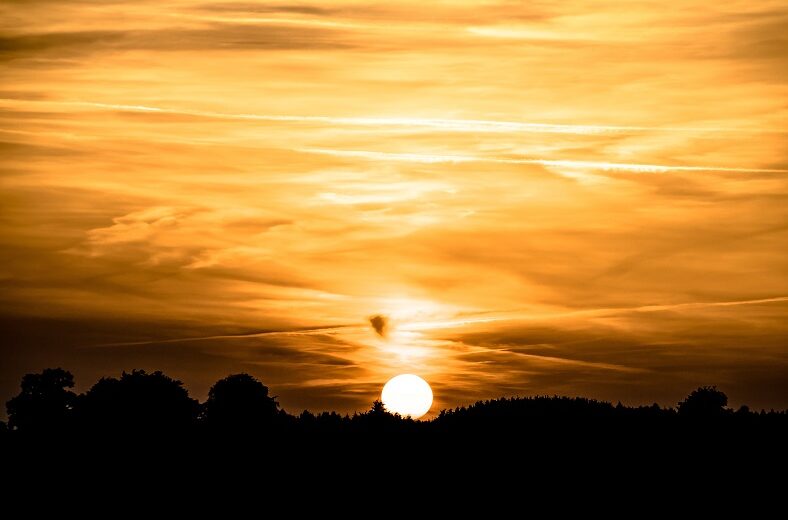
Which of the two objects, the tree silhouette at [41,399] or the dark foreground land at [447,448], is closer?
the dark foreground land at [447,448]

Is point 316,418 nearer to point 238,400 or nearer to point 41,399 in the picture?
point 238,400

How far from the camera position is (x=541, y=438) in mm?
94750

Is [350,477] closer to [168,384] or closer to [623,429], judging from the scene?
[623,429]

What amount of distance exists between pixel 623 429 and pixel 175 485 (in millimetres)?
29130

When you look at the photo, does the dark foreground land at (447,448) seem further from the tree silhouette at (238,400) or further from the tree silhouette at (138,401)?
the tree silhouette at (238,400)

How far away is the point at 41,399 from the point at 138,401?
17.0 m

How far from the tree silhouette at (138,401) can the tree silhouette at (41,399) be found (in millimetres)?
6001

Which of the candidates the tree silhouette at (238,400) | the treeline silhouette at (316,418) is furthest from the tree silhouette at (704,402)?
the tree silhouette at (238,400)

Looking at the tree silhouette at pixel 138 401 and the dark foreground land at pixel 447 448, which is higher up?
the tree silhouette at pixel 138 401

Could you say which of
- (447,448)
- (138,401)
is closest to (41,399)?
(138,401)

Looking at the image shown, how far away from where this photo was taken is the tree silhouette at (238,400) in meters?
133

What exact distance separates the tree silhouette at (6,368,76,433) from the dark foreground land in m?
29.2

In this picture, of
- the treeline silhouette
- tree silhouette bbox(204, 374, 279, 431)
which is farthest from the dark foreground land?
tree silhouette bbox(204, 374, 279, 431)

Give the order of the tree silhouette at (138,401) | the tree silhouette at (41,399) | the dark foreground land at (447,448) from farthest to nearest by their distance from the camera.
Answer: the tree silhouette at (41,399)
the tree silhouette at (138,401)
the dark foreground land at (447,448)
